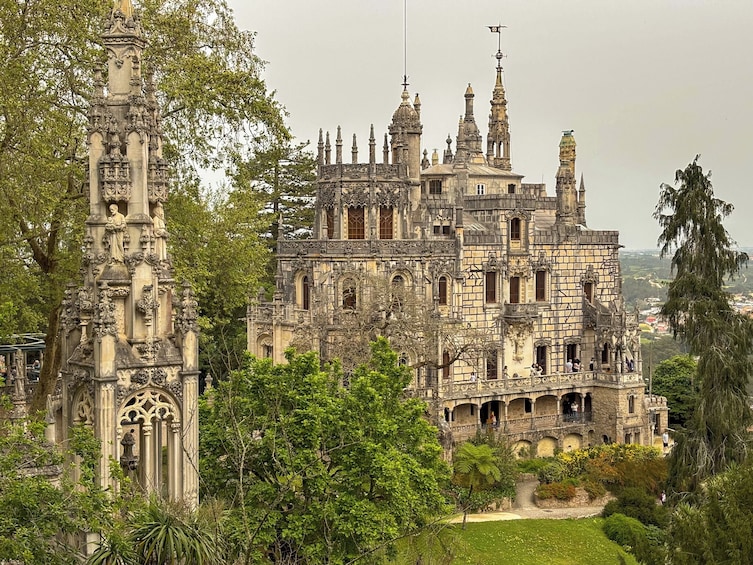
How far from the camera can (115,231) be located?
633 inches

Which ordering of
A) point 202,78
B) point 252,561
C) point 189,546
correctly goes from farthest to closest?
point 202,78, point 252,561, point 189,546

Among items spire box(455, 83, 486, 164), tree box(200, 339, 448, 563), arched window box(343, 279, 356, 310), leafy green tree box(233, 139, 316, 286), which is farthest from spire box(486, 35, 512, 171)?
tree box(200, 339, 448, 563)

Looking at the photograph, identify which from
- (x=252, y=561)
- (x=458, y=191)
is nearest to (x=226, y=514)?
(x=252, y=561)

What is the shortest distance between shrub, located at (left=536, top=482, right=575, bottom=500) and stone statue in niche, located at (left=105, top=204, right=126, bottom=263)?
30.7 meters

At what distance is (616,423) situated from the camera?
53656 mm

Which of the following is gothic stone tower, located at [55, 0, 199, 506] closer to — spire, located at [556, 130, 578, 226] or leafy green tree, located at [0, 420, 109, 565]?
leafy green tree, located at [0, 420, 109, 565]

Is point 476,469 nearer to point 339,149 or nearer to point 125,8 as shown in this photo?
point 339,149

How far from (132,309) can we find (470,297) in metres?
36.9

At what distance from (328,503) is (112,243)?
23.1 feet

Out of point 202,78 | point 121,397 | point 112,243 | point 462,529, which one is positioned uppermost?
point 202,78

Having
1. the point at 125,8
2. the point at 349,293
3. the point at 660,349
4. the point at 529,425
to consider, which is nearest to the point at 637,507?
the point at 529,425

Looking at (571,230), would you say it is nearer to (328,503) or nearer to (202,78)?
(202,78)

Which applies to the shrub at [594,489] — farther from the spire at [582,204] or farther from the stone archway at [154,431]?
the stone archway at [154,431]

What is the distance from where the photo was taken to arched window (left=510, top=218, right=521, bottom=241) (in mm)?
53531
